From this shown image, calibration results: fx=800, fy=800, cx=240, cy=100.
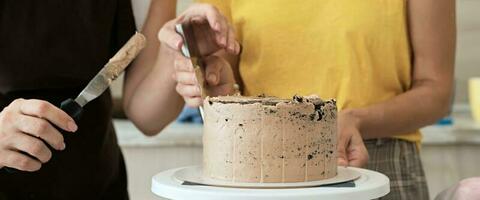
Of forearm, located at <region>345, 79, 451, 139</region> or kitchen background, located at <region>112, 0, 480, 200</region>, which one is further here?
kitchen background, located at <region>112, 0, 480, 200</region>

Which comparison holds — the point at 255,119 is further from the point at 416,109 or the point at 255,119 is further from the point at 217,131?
the point at 416,109

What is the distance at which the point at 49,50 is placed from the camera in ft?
3.42

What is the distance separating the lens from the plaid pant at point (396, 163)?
108 centimetres

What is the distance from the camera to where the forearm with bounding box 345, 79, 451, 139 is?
1.04 metres

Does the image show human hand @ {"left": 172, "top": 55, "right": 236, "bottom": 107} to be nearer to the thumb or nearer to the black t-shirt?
the thumb

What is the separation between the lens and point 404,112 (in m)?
1.05

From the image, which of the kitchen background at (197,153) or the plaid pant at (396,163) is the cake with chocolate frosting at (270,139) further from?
the kitchen background at (197,153)

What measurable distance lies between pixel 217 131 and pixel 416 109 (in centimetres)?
37

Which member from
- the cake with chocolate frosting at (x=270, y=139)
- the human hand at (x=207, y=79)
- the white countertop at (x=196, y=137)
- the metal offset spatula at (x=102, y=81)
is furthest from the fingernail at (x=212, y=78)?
the white countertop at (x=196, y=137)

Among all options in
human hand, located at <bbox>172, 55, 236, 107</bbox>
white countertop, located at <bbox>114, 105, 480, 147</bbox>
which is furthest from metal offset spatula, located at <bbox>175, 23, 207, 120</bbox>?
white countertop, located at <bbox>114, 105, 480, 147</bbox>

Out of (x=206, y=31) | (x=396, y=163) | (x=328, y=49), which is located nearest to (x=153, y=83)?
(x=206, y=31)

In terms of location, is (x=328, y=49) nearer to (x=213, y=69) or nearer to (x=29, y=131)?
(x=213, y=69)

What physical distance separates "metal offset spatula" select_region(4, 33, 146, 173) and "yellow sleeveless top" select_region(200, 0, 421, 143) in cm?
21

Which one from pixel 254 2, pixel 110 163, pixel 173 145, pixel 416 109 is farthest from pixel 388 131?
pixel 173 145
